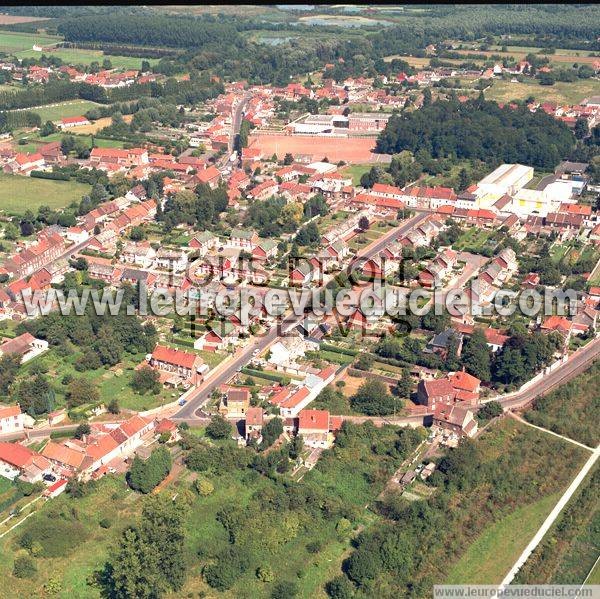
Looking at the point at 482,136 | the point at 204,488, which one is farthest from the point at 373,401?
the point at 482,136

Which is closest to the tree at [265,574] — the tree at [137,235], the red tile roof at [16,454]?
the red tile roof at [16,454]

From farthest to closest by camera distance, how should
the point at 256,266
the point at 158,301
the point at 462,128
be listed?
1. the point at 462,128
2. the point at 256,266
3. the point at 158,301

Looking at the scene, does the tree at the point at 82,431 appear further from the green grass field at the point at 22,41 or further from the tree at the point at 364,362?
the green grass field at the point at 22,41

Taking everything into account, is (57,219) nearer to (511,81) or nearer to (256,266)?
(256,266)

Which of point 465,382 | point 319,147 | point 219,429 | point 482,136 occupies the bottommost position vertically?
point 319,147

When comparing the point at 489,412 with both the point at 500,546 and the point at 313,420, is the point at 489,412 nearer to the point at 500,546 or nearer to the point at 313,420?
the point at 313,420

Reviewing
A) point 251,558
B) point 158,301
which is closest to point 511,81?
point 158,301
